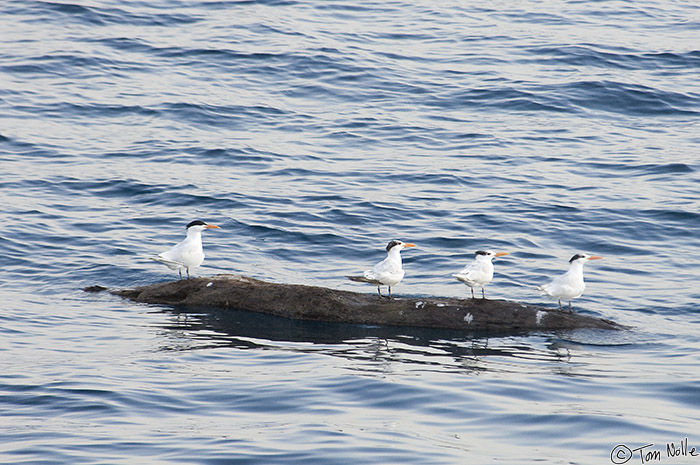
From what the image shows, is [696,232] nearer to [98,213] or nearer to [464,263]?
[464,263]

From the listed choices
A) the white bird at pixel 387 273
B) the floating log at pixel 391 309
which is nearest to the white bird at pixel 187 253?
the floating log at pixel 391 309

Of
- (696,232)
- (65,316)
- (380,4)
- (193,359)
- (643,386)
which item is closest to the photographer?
→ (643,386)

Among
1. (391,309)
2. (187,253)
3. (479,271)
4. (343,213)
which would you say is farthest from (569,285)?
(343,213)

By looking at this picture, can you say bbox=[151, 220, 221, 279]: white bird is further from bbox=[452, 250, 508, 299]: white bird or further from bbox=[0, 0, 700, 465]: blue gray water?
bbox=[452, 250, 508, 299]: white bird

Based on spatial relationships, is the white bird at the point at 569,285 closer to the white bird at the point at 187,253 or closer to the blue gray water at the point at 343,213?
the blue gray water at the point at 343,213

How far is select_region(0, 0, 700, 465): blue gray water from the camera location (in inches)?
340

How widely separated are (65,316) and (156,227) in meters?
5.14

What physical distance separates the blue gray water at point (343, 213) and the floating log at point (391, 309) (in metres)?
0.19

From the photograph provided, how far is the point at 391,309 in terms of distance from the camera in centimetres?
1142

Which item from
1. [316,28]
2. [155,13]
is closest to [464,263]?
[316,28]

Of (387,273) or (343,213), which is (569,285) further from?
(343,213)

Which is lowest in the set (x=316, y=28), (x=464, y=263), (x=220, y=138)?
(x=464, y=263)

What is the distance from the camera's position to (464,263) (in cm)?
1547

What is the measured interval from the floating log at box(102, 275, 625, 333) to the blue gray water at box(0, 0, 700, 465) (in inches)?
7.7
